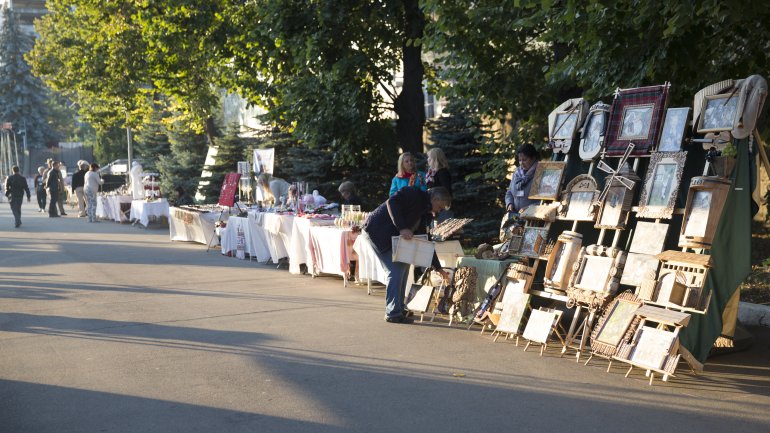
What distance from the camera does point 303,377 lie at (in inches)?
297

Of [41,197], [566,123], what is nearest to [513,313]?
[566,123]

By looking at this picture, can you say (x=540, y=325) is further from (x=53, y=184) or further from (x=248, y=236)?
(x=53, y=184)

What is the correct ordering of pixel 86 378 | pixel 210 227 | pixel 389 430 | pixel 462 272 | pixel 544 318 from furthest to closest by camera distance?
pixel 210 227 → pixel 462 272 → pixel 544 318 → pixel 86 378 → pixel 389 430

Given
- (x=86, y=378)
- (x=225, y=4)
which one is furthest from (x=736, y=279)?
(x=225, y=4)

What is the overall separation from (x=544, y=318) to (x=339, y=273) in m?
5.49

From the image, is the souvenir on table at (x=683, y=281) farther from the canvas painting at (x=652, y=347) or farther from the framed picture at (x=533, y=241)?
the framed picture at (x=533, y=241)

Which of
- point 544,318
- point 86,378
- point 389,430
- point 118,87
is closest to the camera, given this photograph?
point 389,430

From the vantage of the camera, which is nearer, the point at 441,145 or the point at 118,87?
the point at 441,145

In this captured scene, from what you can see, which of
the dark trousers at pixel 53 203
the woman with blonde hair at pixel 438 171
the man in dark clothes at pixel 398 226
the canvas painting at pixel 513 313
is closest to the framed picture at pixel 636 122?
the canvas painting at pixel 513 313

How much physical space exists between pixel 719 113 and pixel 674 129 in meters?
0.56

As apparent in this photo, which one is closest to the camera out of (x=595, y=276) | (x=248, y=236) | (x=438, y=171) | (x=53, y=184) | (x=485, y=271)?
(x=595, y=276)

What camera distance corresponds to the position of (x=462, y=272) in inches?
393

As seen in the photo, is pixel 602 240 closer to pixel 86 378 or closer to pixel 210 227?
pixel 86 378

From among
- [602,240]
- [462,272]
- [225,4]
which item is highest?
[225,4]
